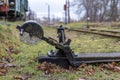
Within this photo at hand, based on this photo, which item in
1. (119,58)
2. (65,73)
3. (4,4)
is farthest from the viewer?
(4,4)

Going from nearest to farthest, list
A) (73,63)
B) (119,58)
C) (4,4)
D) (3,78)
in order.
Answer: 1. (3,78)
2. (73,63)
3. (119,58)
4. (4,4)

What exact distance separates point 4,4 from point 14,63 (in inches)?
536

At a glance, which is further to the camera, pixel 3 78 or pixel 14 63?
pixel 14 63

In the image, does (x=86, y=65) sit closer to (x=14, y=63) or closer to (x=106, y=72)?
(x=106, y=72)

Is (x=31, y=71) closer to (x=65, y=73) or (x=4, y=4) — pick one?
(x=65, y=73)

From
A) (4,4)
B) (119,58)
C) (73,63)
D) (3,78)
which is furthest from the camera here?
(4,4)

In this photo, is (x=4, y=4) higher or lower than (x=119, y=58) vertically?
higher

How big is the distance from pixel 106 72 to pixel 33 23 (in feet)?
4.79

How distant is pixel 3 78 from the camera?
4730 mm

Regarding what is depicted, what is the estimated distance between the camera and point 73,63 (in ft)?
18.2

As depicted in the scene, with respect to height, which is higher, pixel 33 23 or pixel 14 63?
pixel 33 23

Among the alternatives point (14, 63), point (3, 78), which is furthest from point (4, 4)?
point (3, 78)

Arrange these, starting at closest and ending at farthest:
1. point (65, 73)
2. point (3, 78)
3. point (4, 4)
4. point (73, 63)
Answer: point (3, 78), point (65, 73), point (73, 63), point (4, 4)

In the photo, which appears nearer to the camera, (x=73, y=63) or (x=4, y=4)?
(x=73, y=63)
